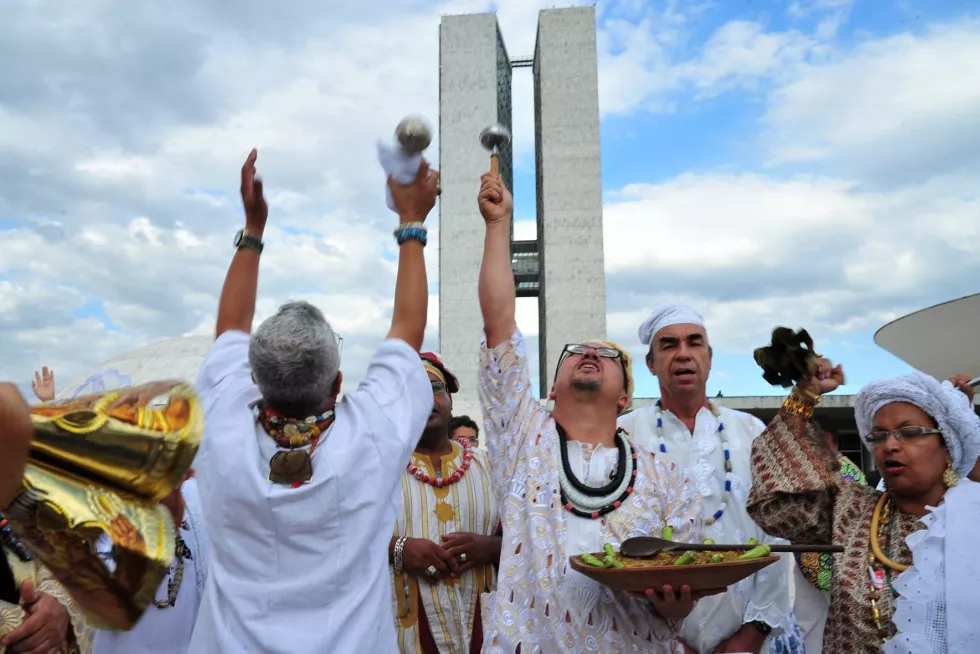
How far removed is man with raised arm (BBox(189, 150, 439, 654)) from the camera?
1.84 meters

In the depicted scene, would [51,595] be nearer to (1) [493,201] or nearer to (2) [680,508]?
(1) [493,201]

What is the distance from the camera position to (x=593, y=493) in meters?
2.48

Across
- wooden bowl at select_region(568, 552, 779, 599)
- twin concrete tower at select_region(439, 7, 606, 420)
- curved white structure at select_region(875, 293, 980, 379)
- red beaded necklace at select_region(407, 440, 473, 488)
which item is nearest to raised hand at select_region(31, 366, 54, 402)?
red beaded necklace at select_region(407, 440, 473, 488)

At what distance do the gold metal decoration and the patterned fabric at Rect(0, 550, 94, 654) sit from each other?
173cm

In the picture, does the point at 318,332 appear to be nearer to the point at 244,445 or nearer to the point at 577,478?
the point at 244,445

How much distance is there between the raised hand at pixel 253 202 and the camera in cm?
239

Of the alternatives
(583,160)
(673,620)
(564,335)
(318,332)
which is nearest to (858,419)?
(673,620)

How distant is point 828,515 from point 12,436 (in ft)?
7.81

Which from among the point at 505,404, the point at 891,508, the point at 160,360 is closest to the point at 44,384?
the point at 160,360

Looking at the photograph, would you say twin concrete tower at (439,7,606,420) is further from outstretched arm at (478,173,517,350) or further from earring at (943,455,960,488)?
earring at (943,455,960,488)

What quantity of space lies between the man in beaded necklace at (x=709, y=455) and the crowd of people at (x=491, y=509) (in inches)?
0.5

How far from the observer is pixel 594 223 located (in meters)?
31.7

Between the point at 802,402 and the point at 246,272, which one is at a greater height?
the point at 246,272

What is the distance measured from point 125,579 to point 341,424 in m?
1.01
